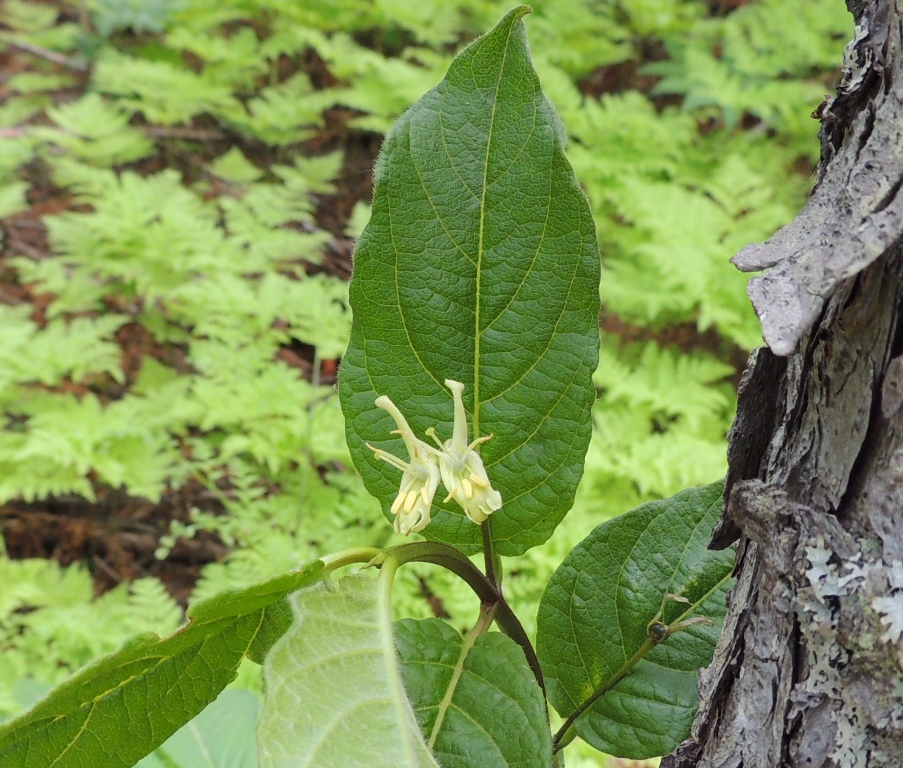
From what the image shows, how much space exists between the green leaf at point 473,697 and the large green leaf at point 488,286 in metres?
0.08

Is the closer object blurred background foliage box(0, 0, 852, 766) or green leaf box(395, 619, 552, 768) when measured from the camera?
green leaf box(395, 619, 552, 768)

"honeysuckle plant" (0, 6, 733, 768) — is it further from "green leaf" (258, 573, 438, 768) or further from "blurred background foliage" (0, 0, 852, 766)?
"blurred background foliage" (0, 0, 852, 766)

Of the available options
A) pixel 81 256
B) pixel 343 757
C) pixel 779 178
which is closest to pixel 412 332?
pixel 343 757

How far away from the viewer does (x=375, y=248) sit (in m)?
0.42

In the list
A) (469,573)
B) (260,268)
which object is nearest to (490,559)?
(469,573)

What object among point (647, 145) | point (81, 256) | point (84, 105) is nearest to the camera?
point (81, 256)

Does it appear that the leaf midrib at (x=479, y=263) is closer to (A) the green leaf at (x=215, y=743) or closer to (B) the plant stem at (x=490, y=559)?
(B) the plant stem at (x=490, y=559)

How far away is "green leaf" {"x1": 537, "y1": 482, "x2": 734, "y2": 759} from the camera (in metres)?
0.50

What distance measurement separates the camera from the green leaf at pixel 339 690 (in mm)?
354

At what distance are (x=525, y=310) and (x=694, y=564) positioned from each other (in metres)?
0.20

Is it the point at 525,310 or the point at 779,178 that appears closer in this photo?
the point at 525,310

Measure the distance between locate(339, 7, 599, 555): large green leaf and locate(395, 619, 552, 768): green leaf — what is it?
3.0 inches

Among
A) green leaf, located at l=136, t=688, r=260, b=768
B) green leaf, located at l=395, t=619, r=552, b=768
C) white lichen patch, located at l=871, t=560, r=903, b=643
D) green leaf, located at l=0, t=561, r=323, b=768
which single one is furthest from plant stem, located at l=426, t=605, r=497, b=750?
green leaf, located at l=136, t=688, r=260, b=768

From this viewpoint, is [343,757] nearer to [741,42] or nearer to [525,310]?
[525,310]
